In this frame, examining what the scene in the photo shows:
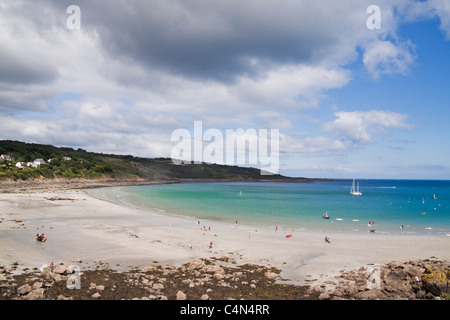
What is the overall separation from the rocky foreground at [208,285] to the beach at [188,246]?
1370 mm

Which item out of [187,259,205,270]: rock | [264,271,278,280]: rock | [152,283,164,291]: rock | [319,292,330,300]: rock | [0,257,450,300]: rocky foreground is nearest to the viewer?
[0,257,450,300]: rocky foreground

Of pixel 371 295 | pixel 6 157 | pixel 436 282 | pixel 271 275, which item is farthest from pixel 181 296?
pixel 6 157

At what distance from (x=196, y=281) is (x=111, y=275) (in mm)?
5252

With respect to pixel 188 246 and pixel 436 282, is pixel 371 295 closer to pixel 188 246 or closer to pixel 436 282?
pixel 436 282

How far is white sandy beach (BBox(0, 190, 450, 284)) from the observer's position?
1944 centimetres

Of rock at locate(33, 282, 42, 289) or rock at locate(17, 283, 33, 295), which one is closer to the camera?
rock at locate(17, 283, 33, 295)

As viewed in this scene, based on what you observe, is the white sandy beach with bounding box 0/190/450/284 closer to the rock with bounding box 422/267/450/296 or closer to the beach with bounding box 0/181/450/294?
the beach with bounding box 0/181/450/294

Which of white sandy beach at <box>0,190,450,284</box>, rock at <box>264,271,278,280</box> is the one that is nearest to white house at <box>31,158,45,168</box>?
white sandy beach at <box>0,190,450,284</box>

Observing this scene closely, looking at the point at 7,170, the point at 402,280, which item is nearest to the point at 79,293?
the point at 402,280

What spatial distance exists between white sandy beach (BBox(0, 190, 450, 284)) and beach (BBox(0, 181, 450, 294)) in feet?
0.20
